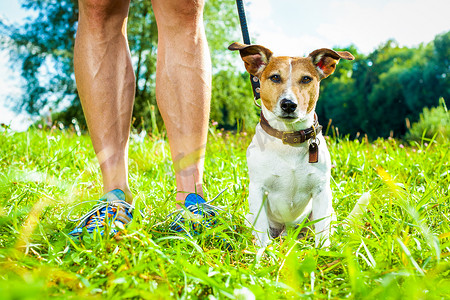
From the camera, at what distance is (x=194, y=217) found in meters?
1.87

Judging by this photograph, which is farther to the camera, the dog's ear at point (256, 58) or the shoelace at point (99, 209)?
the dog's ear at point (256, 58)

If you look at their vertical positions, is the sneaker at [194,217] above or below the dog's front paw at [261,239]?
above

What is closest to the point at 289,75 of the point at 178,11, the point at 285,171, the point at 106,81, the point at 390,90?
the point at 285,171

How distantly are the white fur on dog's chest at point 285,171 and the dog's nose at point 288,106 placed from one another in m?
0.17

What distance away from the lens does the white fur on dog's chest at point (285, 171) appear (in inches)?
79.5

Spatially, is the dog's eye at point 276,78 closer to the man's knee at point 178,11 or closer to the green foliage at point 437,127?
the man's knee at point 178,11

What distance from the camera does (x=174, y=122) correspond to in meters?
2.21

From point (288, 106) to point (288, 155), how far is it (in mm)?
260

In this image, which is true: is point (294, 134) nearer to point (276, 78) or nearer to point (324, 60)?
point (276, 78)

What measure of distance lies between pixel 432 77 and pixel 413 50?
9.25 metres

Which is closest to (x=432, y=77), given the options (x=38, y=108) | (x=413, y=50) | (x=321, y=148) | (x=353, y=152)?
(x=413, y=50)

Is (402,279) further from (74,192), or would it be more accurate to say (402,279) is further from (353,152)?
(353,152)

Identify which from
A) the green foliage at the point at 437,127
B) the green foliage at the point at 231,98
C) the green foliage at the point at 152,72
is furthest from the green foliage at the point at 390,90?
the green foliage at the point at 437,127

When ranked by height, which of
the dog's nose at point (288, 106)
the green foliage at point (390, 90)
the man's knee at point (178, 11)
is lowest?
the green foliage at point (390, 90)
